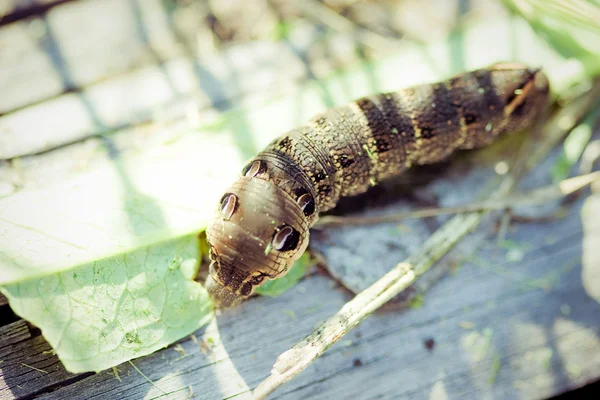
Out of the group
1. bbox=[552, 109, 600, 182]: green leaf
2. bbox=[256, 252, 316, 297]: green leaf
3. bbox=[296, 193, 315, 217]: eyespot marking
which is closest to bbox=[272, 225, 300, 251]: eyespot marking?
bbox=[296, 193, 315, 217]: eyespot marking

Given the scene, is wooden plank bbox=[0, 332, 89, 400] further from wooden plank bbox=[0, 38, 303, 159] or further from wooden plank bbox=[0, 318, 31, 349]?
wooden plank bbox=[0, 38, 303, 159]

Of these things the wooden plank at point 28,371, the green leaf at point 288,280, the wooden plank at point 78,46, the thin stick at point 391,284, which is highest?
the wooden plank at point 78,46

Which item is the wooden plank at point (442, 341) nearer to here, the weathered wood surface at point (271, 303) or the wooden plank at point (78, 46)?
the weathered wood surface at point (271, 303)

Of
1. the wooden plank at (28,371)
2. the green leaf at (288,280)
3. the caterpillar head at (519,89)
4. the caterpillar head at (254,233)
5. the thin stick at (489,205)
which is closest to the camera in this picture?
the caterpillar head at (254,233)

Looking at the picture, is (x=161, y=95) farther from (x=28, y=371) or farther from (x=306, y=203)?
(x=28, y=371)

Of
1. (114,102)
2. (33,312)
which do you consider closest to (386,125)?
(114,102)

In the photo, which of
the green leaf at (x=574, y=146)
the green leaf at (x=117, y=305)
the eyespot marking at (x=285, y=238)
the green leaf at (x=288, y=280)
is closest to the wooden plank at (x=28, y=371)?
the green leaf at (x=117, y=305)

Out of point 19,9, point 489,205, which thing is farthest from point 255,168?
point 19,9
